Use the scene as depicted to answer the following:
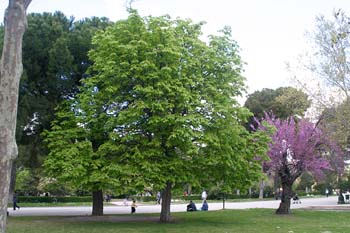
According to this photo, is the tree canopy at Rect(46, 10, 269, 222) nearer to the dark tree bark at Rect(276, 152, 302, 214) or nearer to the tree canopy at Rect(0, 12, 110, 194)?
the tree canopy at Rect(0, 12, 110, 194)

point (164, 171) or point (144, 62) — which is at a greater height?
point (144, 62)

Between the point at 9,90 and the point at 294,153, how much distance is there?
2426 centimetres

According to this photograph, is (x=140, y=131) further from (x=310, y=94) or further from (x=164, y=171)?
(x=310, y=94)

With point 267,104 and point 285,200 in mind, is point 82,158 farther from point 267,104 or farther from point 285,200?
point 267,104

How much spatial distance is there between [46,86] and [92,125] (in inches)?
208

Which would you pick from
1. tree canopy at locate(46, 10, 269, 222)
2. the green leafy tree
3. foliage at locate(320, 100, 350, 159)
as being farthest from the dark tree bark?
the green leafy tree

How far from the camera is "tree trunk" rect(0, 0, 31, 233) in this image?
6973mm

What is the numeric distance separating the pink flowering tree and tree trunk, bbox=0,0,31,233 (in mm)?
22644

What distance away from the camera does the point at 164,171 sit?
18344mm

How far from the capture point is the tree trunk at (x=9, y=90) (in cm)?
697

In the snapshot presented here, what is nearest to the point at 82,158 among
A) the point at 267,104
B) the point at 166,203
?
the point at 166,203

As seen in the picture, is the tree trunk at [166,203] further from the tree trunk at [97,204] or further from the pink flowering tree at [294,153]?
the pink flowering tree at [294,153]

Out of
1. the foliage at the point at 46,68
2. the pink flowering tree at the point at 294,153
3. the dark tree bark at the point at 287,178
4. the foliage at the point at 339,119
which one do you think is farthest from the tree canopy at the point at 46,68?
the dark tree bark at the point at 287,178

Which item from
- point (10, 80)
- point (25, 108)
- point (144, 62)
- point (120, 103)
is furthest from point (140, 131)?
point (10, 80)
